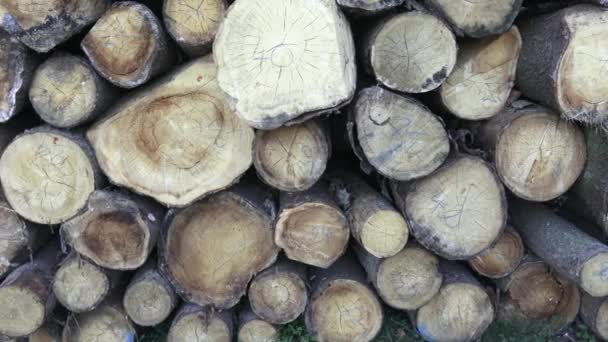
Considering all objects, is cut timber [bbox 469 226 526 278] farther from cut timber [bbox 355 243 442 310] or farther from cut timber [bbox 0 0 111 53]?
cut timber [bbox 0 0 111 53]

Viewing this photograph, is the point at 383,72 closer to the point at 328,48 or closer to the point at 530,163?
the point at 328,48

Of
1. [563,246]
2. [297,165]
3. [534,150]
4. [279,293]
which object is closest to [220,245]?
[279,293]

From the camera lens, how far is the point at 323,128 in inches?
109

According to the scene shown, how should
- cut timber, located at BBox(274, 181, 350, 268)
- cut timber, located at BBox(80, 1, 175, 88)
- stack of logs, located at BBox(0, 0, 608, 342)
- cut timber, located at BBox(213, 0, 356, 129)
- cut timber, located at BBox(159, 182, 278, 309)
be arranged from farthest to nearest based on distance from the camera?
cut timber, located at BBox(159, 182, 278, 309)
cut timber, located at BBox(274, 181, 350, 268)
cut timber, located at BBox(80, 1, 175, 88)
stack of logs, located at BBox(0, 0, 608, 342)
cut timber, located at BBox(213, 0, 356, 129)

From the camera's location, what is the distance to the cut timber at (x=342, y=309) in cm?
305

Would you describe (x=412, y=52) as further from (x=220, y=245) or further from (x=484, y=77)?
(x=220, y=245)

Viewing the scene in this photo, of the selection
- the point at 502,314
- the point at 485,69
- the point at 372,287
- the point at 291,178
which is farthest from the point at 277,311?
the point at 485,69

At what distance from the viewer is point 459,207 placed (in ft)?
9.10

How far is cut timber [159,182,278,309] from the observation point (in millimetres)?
2934

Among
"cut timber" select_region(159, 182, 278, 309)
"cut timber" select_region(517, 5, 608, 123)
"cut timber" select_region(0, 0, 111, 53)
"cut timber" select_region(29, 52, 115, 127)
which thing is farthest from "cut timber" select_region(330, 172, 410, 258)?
"cut timber" select_region(0, 0, 111, 53)

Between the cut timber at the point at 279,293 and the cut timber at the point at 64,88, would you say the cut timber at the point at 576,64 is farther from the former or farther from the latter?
the cut timber at the point at 64,88

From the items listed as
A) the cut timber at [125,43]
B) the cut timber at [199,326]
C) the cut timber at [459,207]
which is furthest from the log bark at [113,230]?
the cut timber at [459,207]

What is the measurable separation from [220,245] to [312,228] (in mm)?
505

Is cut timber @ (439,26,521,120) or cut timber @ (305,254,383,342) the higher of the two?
cut timber @ (439,26,521,120)
